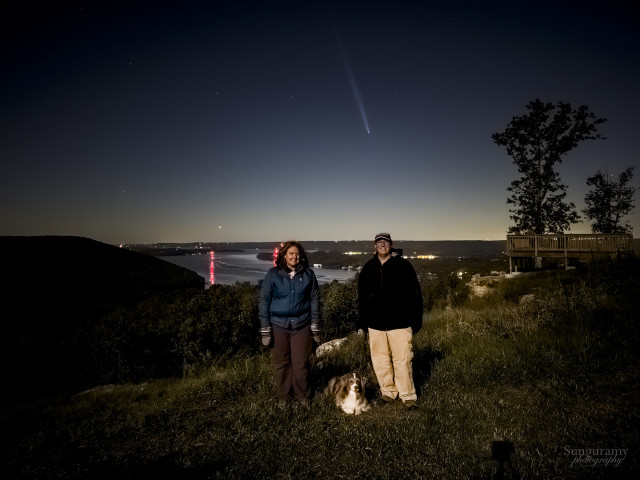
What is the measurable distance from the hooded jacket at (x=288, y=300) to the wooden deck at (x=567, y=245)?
17.4m

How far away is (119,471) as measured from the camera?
3186 millimetres

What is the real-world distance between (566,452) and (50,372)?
19018 mm

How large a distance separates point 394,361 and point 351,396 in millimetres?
753

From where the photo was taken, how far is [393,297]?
4406 millimetres

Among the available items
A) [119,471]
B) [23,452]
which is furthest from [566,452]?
[23,452]

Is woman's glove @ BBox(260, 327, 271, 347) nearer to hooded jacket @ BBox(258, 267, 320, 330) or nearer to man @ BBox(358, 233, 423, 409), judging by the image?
hooded jacket @ BBox(258, 267, 320, 330)

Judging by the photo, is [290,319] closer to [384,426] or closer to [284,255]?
[284,255]

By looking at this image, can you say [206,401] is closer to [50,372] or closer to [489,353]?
[489,353]

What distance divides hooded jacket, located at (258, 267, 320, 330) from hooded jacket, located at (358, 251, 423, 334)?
792 millimetres

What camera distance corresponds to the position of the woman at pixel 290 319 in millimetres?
4336

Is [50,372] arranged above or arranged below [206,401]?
below

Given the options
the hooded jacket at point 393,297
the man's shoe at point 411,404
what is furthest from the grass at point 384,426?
the hooded jacket at point 393,297

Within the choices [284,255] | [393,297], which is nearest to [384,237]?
[393,297]

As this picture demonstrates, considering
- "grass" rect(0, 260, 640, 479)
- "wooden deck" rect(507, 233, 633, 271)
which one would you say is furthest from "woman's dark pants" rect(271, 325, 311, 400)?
"wooden deck" rect(507, 233, 633, 271)
